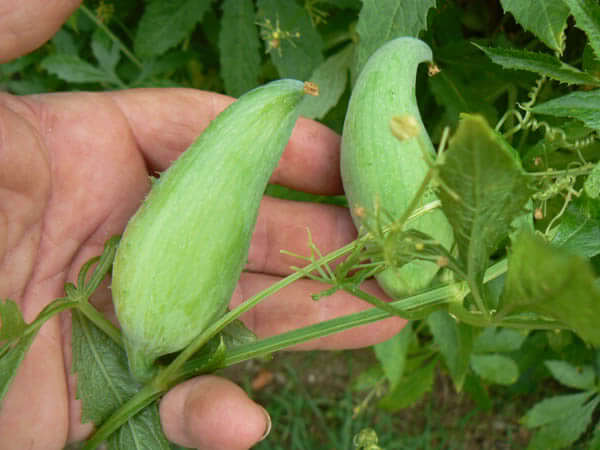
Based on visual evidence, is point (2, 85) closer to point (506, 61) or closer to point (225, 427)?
point (225, 427)

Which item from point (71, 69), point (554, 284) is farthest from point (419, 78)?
point (71, 69)

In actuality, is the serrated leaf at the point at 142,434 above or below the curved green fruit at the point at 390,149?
below

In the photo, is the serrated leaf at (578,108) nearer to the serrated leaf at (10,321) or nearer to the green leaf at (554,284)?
the green leaf at (554,284)

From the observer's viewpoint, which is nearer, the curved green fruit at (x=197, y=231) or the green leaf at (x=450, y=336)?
the curved green fruit at (x=197, y=231)

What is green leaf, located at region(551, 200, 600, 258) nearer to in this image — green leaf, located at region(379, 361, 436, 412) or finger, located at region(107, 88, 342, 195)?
finger, located at region(107, 88, 342, 195)

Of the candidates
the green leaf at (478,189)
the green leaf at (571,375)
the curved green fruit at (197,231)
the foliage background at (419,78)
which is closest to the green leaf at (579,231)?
the foliage background at (419,78)

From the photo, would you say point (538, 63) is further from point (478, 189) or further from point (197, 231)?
point (197, 231)

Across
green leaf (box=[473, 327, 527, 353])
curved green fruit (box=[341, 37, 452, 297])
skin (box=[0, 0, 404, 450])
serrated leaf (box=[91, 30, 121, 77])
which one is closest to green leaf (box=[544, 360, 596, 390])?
green leaf (box=[473, 327, 527, 353])
